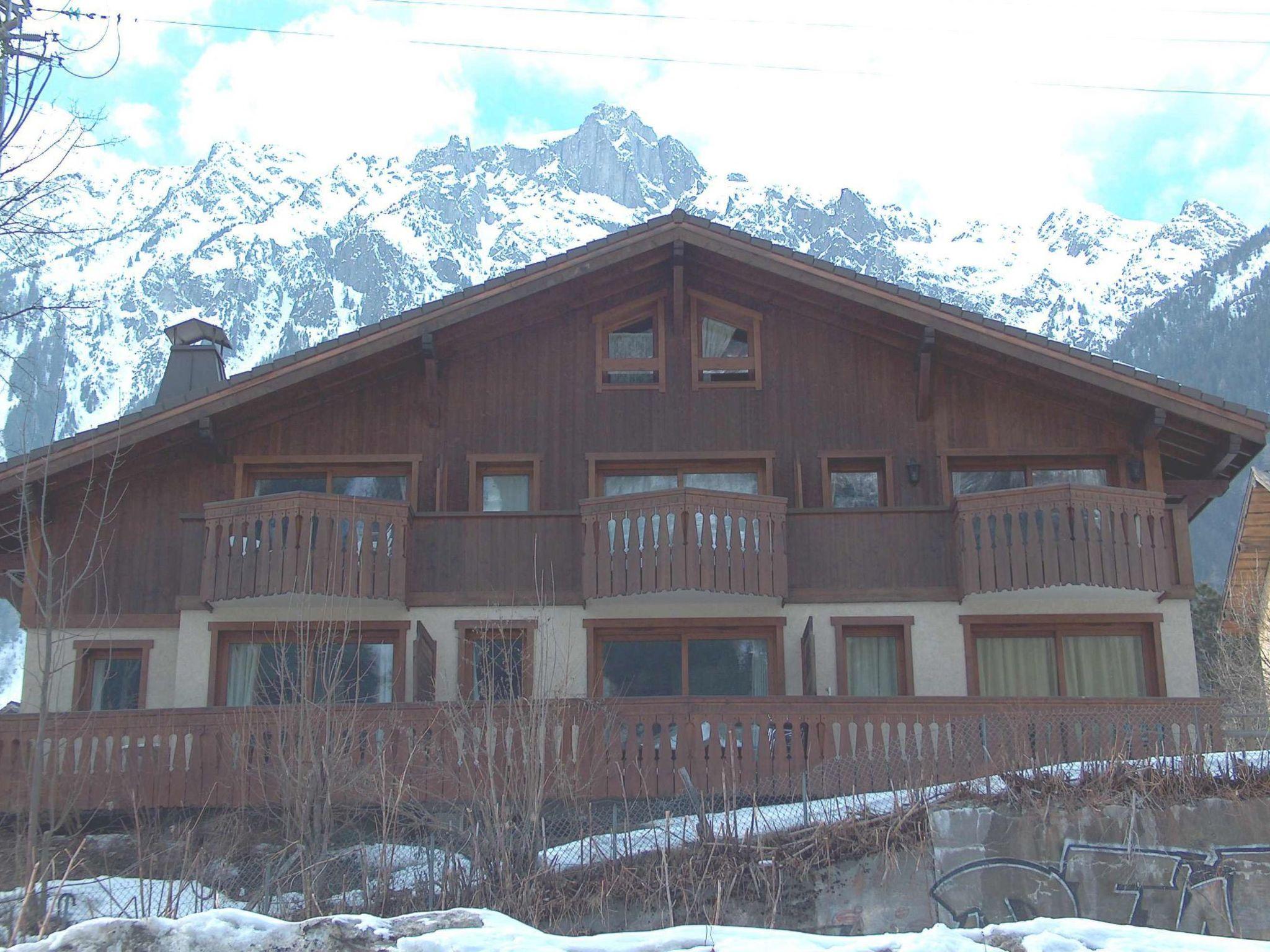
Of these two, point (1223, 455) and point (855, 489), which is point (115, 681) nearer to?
point (855, 489)

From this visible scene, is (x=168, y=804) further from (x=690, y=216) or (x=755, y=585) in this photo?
(x=690, y=216)

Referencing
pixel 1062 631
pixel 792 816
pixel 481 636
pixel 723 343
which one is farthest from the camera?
pixel 723 343

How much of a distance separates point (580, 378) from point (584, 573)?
123 inches

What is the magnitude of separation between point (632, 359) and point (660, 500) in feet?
9.59

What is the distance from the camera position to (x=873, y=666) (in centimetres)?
1952

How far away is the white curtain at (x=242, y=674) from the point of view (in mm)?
19391

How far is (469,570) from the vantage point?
64.2 ft

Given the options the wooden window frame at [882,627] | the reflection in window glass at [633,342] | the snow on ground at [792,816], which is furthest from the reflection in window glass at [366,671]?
the wooden window frame at [882,627]

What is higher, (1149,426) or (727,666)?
(1149,426)

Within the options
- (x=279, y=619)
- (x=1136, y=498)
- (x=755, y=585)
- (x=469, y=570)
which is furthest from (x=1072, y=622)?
(x=279, y=619)

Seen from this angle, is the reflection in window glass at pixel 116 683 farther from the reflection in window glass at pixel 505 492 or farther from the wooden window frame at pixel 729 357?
the wooden window frame at pixel 729 357

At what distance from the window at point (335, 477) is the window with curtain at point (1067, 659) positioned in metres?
7.43

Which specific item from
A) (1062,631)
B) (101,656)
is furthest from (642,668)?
(101,656)

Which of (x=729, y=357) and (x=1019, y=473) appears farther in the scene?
(x=729, y=357)
